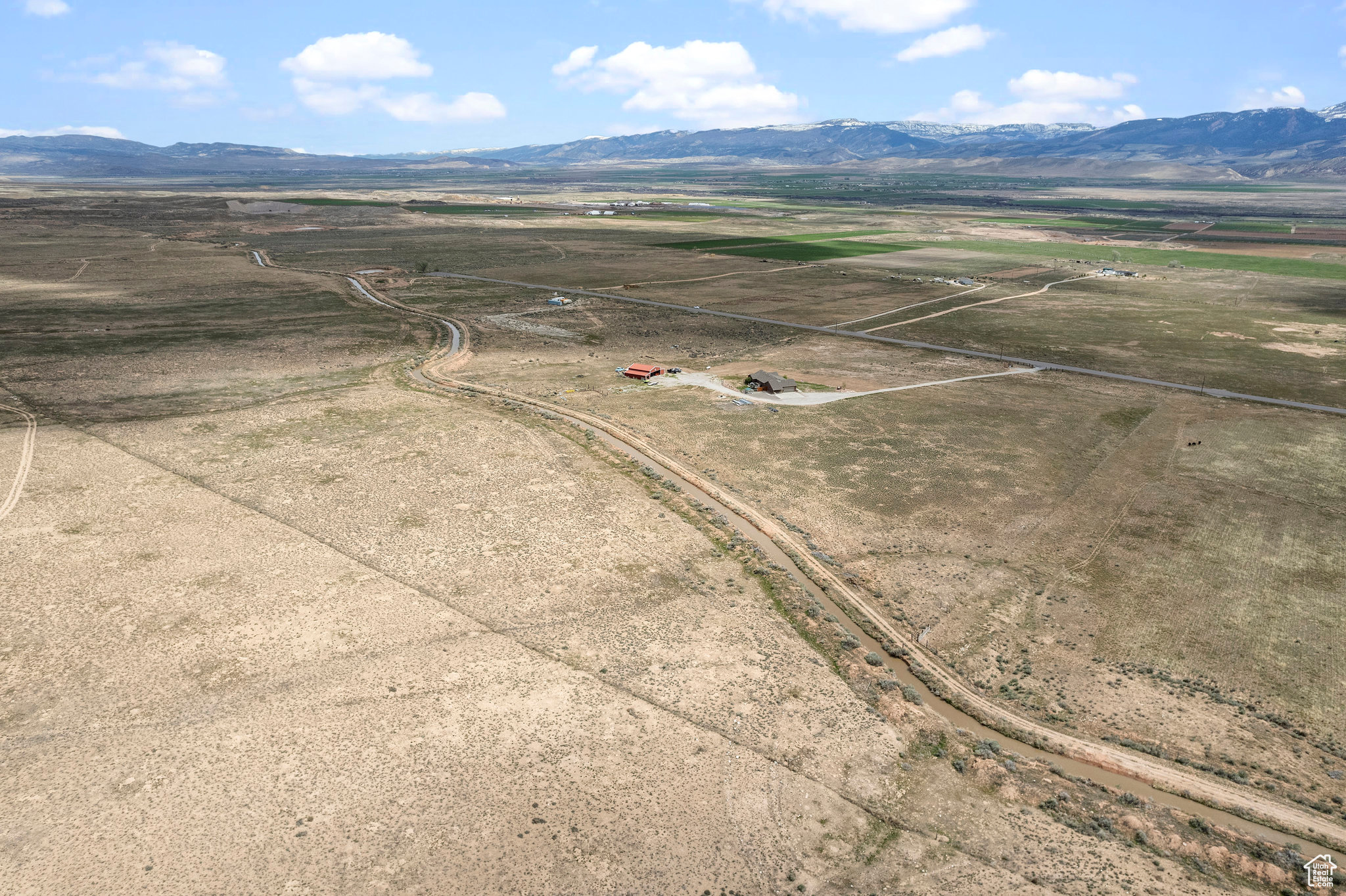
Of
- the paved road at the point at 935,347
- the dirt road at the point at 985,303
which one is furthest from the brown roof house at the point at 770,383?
the dirt road at the point at 985,303

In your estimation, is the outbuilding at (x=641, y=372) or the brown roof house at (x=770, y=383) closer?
the brown roof house at (x=770, y=383)

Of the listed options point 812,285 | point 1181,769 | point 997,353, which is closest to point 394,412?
point 1181,769

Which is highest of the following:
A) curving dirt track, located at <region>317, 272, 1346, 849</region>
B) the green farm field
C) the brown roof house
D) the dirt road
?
the green farm field

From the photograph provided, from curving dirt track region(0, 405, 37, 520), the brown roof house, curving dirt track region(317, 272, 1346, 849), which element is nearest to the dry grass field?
curving dirt track region(0, 405, 37, 520)

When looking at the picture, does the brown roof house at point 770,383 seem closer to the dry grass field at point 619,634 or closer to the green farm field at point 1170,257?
the dry grass field at point 619,634

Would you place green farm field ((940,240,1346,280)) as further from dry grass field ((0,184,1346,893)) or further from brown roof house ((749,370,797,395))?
brown roof house ((749,370,797,395))

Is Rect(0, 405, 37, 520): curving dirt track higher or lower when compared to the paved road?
lower

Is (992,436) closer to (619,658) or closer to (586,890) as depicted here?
(619,658)
